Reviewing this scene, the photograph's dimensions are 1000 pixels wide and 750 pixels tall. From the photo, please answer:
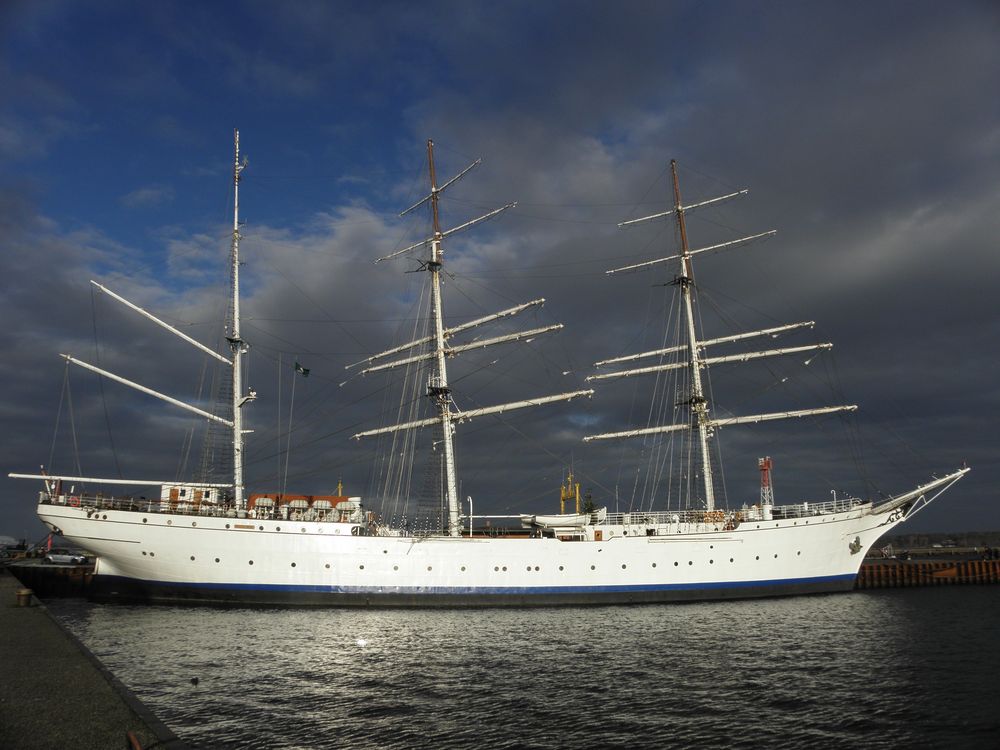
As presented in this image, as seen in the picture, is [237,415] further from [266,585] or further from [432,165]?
[432,165]

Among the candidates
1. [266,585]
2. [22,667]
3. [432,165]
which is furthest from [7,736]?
[432,165]

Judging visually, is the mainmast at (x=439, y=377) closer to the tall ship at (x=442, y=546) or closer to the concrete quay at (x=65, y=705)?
the tall ship at (x=442, y=546)

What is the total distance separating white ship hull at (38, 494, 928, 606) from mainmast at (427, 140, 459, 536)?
3.63m

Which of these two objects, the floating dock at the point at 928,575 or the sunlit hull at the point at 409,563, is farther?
the floating dock at the point at 928,575

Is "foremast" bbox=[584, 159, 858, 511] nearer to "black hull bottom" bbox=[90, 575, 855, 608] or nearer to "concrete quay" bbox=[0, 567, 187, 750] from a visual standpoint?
"black hull bottom" bbox=[90, 575, 855, 608]

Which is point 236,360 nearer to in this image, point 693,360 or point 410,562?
point 410,562

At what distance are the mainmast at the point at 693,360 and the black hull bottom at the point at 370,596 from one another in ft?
Result: 18.9

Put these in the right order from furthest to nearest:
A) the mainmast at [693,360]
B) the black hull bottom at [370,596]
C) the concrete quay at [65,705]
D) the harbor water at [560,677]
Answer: the mainmast at [693,360]
the black hull bottom at [370,596]
the harbor water at [560,677]
the concrete quay at [65,705]

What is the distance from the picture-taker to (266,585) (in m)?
33.3

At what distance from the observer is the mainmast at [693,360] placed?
135 feet

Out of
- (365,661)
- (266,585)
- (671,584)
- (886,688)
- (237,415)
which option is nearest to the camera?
(886,688)

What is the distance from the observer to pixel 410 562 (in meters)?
34.3

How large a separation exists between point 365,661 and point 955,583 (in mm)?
47919

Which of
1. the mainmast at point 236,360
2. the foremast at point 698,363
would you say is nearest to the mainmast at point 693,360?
the foremast at point 698,363
